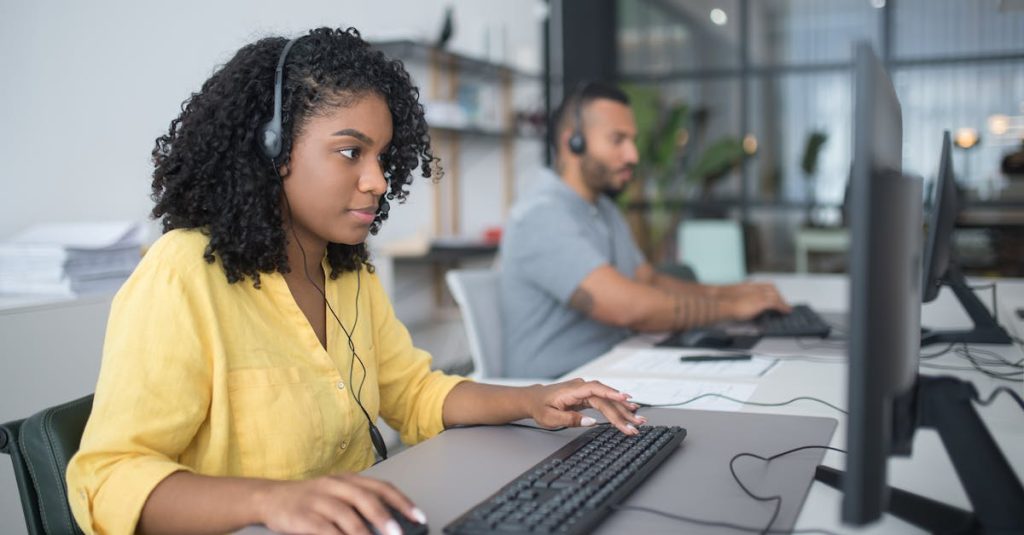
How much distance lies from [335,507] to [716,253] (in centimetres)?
387

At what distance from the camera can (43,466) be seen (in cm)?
110

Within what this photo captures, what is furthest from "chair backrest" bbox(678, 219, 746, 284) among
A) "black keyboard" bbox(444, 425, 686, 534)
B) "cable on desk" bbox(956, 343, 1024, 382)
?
"black keyboard" bbox(444, 425, 686, 534)

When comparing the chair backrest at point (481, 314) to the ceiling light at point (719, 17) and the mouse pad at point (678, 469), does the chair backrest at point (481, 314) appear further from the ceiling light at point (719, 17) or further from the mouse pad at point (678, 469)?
the ceiling light at point (719, 17)

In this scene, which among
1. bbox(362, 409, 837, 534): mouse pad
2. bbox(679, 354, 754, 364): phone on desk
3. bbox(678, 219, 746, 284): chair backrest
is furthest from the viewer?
bbox(678, 219, 746, 284): chair backrest

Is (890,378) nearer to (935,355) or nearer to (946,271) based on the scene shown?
(935,355)

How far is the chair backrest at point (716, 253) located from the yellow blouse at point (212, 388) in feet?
10.6

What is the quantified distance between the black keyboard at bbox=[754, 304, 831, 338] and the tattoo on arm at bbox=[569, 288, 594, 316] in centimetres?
44

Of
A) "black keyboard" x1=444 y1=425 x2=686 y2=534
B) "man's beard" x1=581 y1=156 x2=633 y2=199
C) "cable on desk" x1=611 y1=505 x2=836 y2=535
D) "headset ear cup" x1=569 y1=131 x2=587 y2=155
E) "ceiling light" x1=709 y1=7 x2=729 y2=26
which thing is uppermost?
"ceiling light" x1=709 y1=7 x2=729 y2=26

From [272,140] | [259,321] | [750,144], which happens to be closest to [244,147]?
[272,140]

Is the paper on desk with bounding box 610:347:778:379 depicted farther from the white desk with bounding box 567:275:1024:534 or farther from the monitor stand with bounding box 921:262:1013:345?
the monitor stand with bounding box 921:262:1013:345

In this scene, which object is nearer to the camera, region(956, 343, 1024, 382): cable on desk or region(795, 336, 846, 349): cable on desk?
region(956, 343, 1024, 382): cable on desk

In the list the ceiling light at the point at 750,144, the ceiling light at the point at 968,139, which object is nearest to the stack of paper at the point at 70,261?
the ceiling light at the point at 750,144

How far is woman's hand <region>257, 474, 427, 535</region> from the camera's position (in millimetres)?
853

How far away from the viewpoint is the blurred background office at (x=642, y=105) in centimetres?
296
